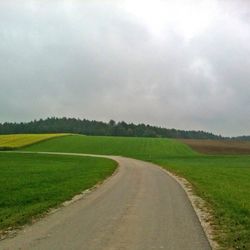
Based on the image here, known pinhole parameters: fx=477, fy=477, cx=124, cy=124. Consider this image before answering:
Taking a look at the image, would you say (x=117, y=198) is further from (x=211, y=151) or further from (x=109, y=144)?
(x=109, y=144)

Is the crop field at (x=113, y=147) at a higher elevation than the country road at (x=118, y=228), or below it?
higher

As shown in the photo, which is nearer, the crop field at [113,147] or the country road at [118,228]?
the country road at [118,228]

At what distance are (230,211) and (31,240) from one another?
324 inches

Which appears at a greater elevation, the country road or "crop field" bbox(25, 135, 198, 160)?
"crop field" bbox(25, 135, 198, 160)

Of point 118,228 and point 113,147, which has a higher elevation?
point 113,147

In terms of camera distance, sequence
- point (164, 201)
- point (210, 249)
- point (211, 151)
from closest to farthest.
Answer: point (210, 249)
point (164, 201)
point (211, 151)

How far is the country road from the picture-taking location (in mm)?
11281

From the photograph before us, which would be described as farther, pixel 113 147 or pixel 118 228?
pixel 113 147

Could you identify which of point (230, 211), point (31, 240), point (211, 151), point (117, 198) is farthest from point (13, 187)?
point (211, 151)

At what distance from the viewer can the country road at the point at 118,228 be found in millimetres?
11281

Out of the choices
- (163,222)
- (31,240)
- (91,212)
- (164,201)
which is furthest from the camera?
(164,201)

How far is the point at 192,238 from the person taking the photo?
40.0 ft

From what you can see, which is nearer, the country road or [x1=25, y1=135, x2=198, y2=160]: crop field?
the country road

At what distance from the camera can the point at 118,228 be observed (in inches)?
530
